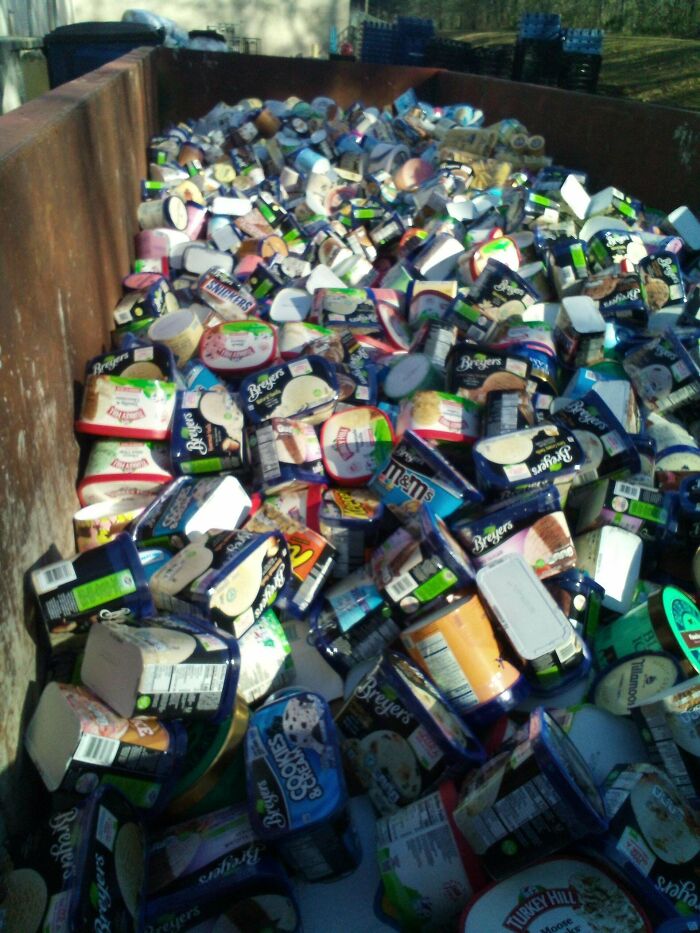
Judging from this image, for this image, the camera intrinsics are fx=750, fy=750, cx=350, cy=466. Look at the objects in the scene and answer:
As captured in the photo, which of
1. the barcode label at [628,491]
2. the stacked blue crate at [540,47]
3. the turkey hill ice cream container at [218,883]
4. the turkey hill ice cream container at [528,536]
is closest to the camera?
the turkey hill ice cream container at [218,883]

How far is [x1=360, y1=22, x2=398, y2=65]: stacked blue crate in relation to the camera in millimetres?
10711

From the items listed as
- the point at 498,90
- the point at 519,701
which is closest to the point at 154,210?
the point at 519,701

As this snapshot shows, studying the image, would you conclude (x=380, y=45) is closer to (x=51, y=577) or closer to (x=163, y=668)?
(x=51, y=577)

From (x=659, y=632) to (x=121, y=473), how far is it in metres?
1.65

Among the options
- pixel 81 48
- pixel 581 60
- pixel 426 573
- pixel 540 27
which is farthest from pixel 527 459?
pixel 540 27

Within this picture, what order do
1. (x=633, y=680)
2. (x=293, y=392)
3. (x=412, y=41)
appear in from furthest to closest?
(x=412, y=41) < (x=293, y=392) < (x=633, y=680)

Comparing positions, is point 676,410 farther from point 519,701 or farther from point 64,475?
point 64,475

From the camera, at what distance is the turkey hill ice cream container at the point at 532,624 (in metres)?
1.88

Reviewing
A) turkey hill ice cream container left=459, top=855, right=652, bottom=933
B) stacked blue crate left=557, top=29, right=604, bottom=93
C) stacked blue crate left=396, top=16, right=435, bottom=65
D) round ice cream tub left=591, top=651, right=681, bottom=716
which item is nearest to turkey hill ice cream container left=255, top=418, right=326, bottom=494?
round ice cream tub left=591, top=651, right=681, bottom=716

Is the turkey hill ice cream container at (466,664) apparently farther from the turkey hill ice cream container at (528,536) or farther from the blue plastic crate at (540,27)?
the blue plastic crate at (540,27)

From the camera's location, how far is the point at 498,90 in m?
7.65

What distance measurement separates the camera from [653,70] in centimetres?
1295

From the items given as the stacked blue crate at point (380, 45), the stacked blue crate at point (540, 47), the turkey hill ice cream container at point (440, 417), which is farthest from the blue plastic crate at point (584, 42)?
the turkey hill ice cream container at point (440, 417)

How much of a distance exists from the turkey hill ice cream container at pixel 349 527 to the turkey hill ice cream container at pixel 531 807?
2.95 ft
